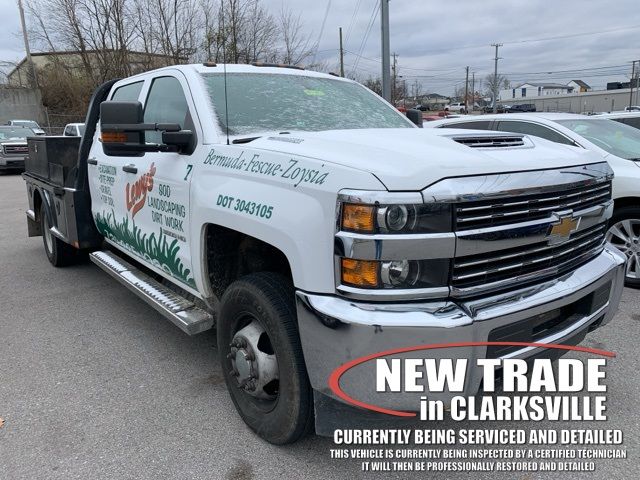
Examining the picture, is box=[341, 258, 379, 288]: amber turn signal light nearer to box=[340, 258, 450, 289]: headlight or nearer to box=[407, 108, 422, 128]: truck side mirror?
box=[340, 258, 450, 289]: headlight

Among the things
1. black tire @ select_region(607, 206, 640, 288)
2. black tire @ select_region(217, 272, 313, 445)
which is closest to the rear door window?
black tire @ select_region(217, 272, 313, 445)

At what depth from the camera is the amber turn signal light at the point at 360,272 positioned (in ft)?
6.75

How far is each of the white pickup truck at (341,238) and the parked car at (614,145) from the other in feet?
8.31

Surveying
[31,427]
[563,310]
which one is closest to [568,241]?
[563,310]

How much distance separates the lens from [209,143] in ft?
10.0

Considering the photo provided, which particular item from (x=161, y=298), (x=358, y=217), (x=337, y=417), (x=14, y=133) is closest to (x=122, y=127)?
(x=161, y=298)

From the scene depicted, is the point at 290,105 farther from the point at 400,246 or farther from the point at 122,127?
the point at 400,246

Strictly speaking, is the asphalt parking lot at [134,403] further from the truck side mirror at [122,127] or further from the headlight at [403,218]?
the truck side mirror at [122,127]

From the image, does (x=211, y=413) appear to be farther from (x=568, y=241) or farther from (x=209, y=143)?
(x=568, y=241)

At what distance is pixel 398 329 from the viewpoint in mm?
1997

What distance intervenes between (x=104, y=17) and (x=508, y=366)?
27.7 m

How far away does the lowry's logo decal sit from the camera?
363 centimetres

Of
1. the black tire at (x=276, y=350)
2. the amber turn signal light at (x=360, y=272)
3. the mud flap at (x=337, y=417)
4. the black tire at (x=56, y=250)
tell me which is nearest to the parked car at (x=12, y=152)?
the black tire at (x=56, y=250)

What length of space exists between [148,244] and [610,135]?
203 inches
